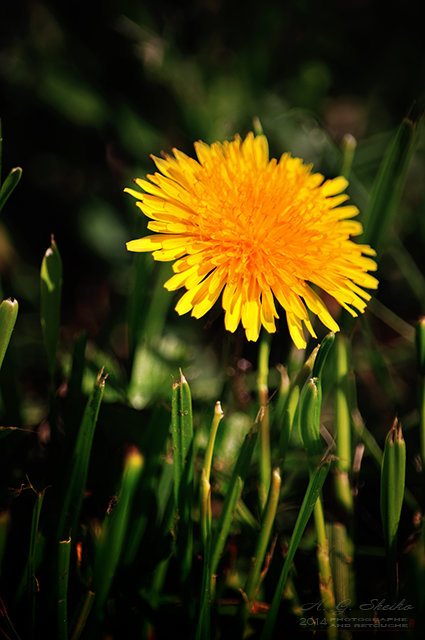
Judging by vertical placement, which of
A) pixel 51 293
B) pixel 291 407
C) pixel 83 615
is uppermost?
pixel 51 293

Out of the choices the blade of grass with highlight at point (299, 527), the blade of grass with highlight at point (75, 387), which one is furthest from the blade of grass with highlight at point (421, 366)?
the blade of grass with highlight at point (75, 387)

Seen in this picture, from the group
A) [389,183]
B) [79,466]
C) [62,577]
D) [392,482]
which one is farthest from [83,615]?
[389,183]

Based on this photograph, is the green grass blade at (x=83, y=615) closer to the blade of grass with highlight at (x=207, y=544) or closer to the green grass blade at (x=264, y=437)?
the blade of grass with highlight at (x=207, y=544)

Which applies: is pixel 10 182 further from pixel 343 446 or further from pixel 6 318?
pixel 343 446

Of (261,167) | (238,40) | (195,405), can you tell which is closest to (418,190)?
(238,40)

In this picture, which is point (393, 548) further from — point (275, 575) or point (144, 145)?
point (144, 145)

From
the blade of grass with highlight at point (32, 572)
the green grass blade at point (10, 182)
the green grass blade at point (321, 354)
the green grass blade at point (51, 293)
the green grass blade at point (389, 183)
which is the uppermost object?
the green grass blade at point (389, 183)
